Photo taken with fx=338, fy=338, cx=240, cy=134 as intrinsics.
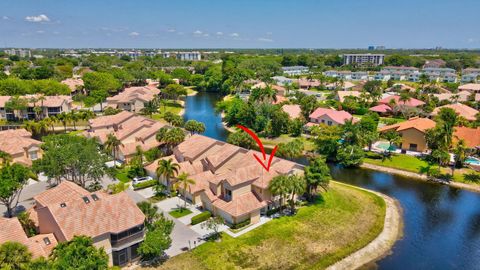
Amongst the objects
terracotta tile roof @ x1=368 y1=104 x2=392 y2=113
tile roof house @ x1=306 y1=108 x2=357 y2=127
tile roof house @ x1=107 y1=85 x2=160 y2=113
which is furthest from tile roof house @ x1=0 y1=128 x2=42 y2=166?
terracotta tile roof @ x1=368 y1=104 x2=392 y2=113

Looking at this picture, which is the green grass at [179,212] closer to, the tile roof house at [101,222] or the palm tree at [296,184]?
the tile roof house at [101,222]

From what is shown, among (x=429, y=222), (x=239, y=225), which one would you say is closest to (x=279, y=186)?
(x=239, y=225)

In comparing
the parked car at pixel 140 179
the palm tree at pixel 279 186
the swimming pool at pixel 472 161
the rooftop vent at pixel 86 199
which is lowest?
the parked car at pixel 140 179

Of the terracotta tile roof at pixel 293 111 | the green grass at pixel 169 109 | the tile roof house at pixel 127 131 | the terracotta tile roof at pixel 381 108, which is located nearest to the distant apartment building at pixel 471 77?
the terracotta tile roof at pixel 381 108

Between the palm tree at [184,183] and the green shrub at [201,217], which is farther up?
the palm tree at [184,183]

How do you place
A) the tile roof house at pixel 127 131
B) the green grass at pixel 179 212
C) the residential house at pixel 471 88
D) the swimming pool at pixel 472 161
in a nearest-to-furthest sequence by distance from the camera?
the green grass at pixel 179 212
the swimming pool at pixel 472 161
the tile roof house at pixel 127 131
the residential house at pixel 471 88

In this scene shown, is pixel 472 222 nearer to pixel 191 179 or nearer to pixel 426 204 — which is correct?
pixel 426 204

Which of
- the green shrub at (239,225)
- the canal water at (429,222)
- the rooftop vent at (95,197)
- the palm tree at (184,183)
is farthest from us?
the palm tree at (184,183)
